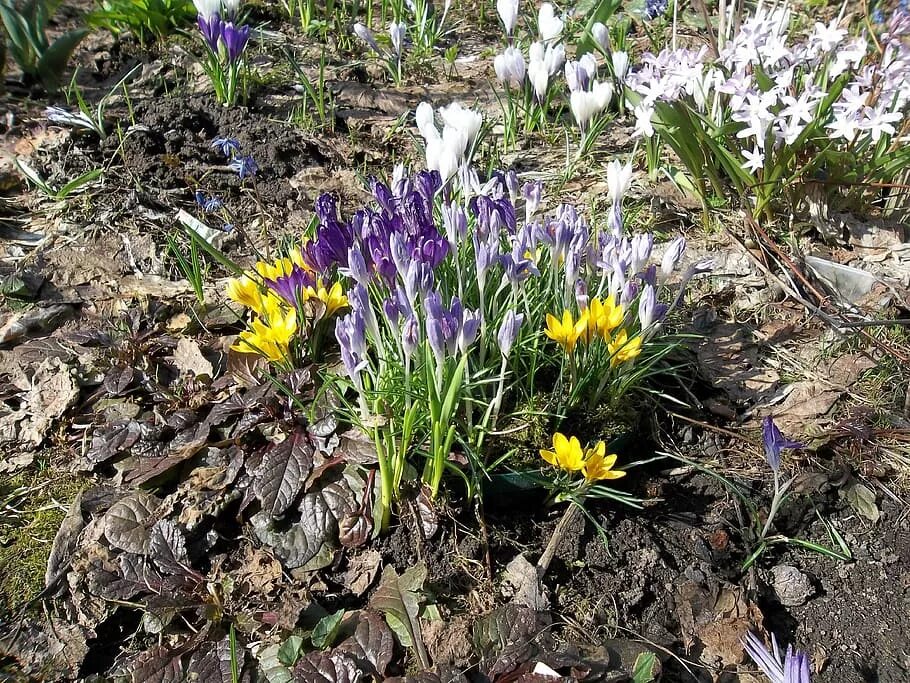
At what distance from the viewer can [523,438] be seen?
1.75 meters

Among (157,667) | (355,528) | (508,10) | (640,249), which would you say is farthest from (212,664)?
Result: (508,10)

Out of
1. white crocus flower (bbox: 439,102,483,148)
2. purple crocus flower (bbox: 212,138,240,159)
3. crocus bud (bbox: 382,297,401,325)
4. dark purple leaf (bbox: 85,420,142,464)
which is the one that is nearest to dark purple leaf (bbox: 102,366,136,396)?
dark purple leaf (bbox: 85,420,142,464)

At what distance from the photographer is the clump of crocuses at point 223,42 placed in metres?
2.91

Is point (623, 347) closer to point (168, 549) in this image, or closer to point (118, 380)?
point (168, 549)

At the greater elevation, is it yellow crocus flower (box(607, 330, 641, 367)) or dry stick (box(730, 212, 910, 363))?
yellow crocus flower (box(607, 330, 641, 367))

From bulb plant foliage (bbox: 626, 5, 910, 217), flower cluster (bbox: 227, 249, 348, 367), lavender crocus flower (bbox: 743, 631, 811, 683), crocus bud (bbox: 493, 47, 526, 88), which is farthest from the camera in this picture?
crocus bud (bbox: 493, 47, 526, 88)

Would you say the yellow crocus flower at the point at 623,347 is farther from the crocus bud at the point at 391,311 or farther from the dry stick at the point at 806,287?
the dry stick at the point at 806,287

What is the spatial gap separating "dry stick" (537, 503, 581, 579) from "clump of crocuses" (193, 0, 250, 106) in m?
2.42

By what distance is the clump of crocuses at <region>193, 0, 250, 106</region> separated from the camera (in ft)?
9.55

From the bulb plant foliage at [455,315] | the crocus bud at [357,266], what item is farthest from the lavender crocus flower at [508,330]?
the crocus bud at [357,266]

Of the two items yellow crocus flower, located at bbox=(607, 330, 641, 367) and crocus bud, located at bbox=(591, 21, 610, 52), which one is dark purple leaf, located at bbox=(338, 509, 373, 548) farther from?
crocus bud, located at bbox=(591, 21, 610, 52)

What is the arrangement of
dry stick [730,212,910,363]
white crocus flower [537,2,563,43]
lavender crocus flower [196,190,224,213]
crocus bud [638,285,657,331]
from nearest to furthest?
1. crocus bud [638,285,657,331]
2. dry stick [730,212,910,363]
3. lavender crocus flower [196,190,224,213]
4. white crocus flower [537,2,563,43]

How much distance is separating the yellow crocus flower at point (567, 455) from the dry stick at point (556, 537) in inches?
5.6

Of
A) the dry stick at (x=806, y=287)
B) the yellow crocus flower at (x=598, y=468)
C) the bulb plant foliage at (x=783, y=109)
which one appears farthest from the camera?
the bulb plant foliage at (x=783, y=109)
